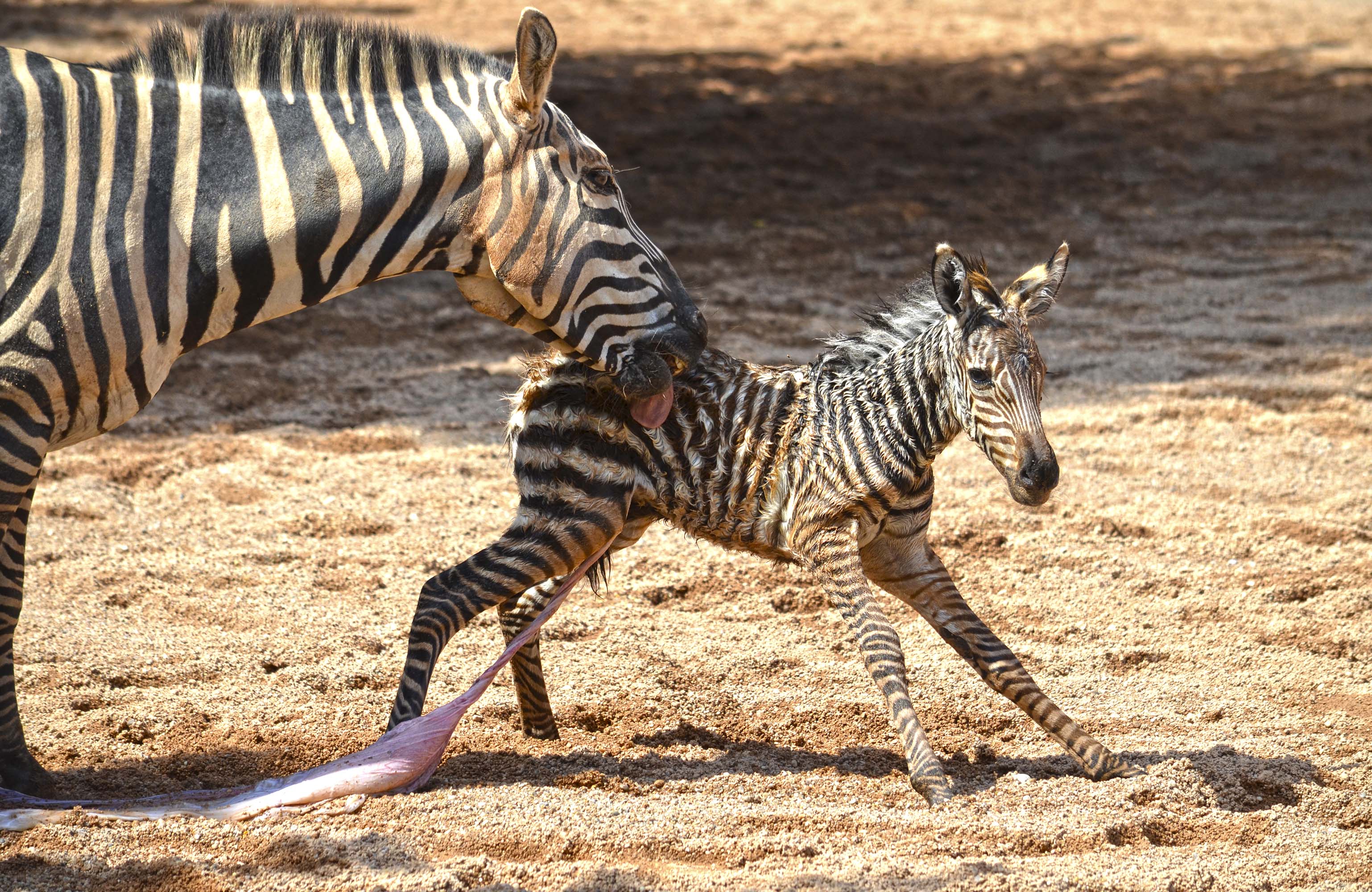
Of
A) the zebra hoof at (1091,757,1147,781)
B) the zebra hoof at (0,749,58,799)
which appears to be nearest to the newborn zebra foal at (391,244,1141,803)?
the zebra hoof at (1091,757,1147,781)

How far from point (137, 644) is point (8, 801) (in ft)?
4.45

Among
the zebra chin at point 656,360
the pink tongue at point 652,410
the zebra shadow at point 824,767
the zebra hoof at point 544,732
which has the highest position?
the zebra chin at point 656,360

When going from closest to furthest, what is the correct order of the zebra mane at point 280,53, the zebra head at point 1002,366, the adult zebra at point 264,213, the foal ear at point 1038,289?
the adult zebra at point 264,213 → the zebra mane at point 280,53 → the zebra head at point 1002,366 → the foal ear at point 1038,289

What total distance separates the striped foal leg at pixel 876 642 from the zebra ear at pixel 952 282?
0.93 meters

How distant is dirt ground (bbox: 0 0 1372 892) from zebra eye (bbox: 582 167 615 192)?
2.09 meters

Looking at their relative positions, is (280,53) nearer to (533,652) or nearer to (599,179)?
(599,179)

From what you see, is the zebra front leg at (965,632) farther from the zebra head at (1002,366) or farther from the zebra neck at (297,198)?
the zebra neck at (297,198)

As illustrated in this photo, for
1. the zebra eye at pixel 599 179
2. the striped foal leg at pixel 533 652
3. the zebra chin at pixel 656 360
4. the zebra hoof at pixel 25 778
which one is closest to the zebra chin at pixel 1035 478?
the zebra chin at pixel 656 360

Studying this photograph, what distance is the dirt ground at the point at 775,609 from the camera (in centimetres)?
411

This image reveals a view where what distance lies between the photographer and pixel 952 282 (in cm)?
482

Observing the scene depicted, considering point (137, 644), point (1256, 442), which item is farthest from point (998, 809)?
point (1256, 442)

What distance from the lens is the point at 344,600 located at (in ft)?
20.1

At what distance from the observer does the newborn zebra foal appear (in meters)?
4.72

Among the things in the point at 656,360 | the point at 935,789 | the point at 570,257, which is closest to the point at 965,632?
the point at 935,789
